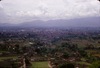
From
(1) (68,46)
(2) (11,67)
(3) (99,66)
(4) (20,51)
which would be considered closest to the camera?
(3) (99,66)

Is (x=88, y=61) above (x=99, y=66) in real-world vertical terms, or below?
below

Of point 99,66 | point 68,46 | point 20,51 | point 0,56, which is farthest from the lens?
point 68,46

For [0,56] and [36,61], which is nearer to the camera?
[36,61]

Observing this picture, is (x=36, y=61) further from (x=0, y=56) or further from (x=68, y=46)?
(x=68, y=46)

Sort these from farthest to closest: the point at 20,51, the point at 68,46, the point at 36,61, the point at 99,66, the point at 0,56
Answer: the point at 68,46, the point at 20,51, the point at 0,56, the point at 36,61, the point at 99,66

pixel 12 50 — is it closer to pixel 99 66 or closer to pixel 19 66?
pixel 19 66

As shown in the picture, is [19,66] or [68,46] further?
[68,46]

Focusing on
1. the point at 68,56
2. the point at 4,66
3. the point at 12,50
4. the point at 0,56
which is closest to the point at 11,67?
the point at 4,66

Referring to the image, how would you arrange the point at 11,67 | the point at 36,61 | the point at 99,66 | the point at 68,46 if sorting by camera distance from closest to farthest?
the point at 99,66 < the point at 11,67 < the point at 36,61 < the point at 68,46

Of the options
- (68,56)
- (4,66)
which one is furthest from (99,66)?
(68,56)
